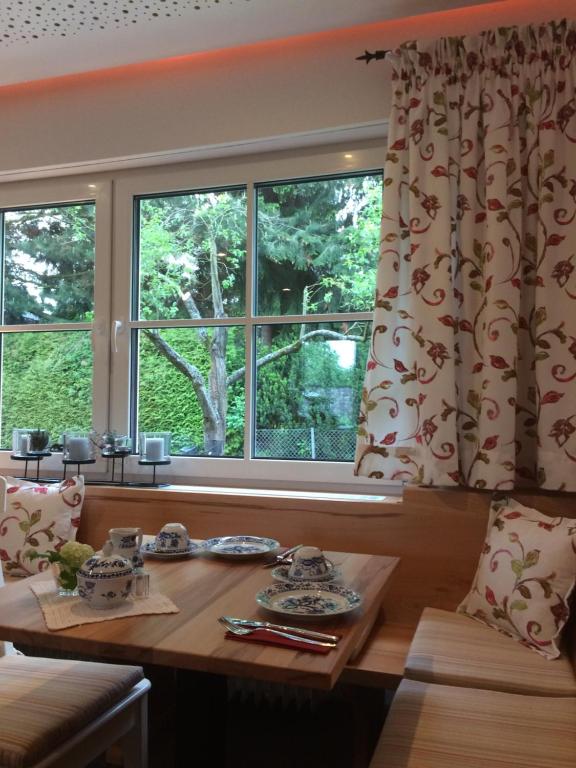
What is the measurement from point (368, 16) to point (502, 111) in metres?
0.60

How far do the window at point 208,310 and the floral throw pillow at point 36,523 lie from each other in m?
0.36

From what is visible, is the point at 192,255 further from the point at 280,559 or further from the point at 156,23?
the point at 280,559

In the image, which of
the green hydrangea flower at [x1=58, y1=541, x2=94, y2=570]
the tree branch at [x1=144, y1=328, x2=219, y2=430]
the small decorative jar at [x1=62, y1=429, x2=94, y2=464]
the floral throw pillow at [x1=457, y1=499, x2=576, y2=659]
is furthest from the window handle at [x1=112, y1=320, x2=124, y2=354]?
the floral throw pillow at [x1=457, y1=499, x2=576, y2=659]

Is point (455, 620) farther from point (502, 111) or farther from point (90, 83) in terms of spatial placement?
point (90, 83)

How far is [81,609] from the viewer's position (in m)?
1.33

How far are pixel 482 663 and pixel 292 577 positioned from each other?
0.55m

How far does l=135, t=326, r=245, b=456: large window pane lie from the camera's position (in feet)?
8.85

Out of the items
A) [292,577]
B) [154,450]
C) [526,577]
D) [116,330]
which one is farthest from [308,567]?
[116,330]

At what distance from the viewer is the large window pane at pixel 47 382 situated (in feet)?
9.58

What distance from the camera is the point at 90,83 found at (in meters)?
2.81

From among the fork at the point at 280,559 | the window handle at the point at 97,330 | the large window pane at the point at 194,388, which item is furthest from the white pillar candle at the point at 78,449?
the fork at the point at 280,559

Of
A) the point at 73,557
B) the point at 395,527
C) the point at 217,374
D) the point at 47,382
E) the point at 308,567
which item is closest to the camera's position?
the point at 73,557

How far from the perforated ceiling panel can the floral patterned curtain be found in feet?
2.63

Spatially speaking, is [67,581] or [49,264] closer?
[67,581]
